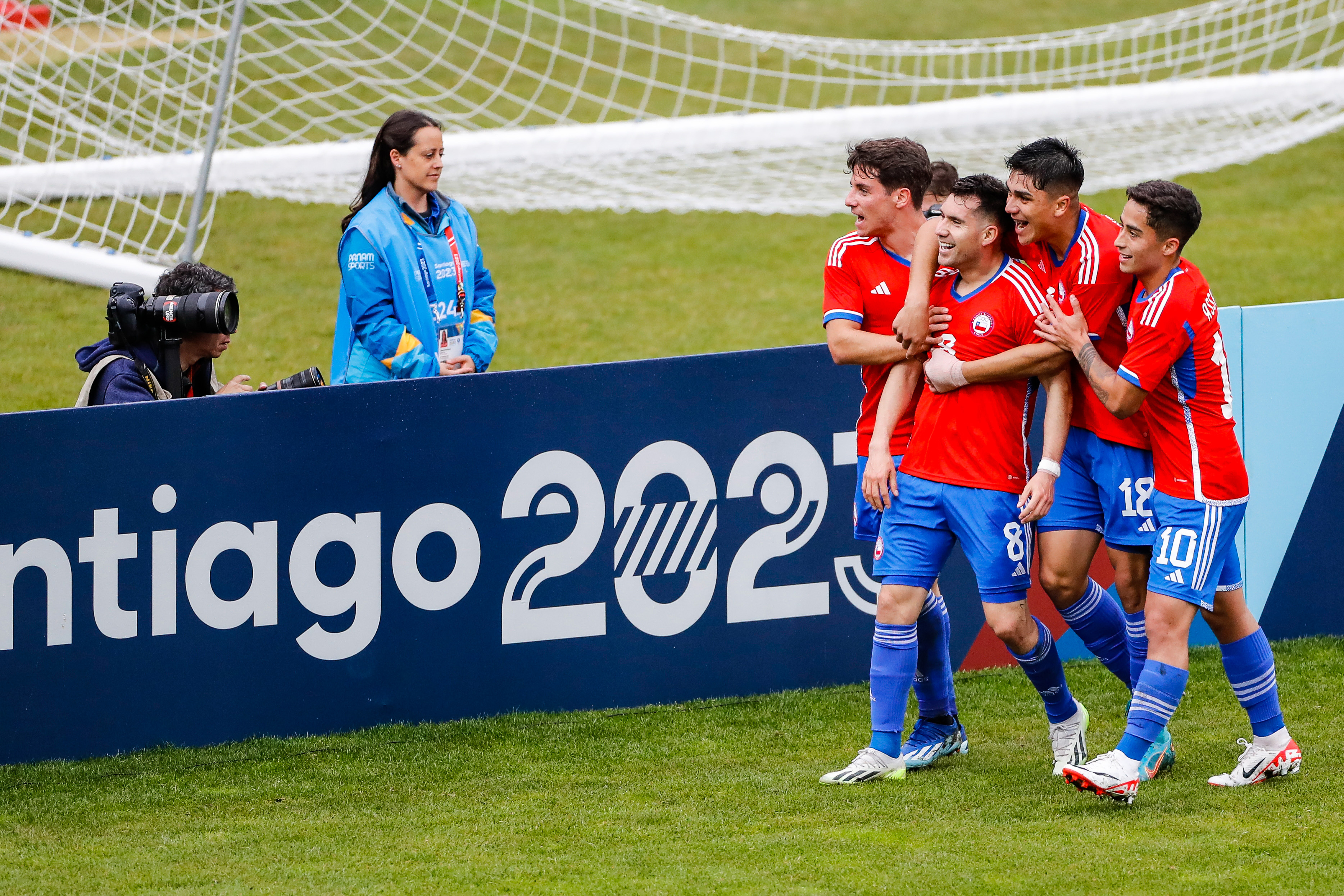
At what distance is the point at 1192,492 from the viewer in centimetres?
420

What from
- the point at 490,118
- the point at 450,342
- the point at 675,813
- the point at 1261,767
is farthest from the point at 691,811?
the point at 490,118

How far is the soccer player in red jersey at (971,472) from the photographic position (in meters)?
4.28

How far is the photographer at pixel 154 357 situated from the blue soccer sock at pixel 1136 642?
9.00 ft

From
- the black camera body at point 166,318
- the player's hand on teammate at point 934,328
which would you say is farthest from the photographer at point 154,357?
the player's hand on teammate at point 934,328

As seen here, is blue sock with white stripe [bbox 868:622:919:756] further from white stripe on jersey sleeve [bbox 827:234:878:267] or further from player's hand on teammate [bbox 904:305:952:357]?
white stripe on jersey sleeve [bbox 827:234:878:267]

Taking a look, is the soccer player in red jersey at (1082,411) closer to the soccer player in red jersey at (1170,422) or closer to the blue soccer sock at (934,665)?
the soccer player in red jersey at (1170,422)

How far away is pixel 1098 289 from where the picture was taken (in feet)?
14.0

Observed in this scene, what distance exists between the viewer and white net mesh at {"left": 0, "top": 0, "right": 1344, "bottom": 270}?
10289 millimetres

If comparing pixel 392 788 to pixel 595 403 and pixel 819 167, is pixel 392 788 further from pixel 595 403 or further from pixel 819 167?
pixel 819 167

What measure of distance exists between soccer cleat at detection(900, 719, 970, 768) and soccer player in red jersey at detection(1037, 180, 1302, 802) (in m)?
0.64

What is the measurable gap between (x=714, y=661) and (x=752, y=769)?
0.72 m

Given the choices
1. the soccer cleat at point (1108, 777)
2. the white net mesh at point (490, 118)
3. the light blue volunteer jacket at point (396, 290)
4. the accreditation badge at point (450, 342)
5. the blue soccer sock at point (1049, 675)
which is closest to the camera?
the soccer cleat at point (1108, 777)

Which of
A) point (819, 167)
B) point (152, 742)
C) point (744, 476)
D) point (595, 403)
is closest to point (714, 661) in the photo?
point (744, 476)

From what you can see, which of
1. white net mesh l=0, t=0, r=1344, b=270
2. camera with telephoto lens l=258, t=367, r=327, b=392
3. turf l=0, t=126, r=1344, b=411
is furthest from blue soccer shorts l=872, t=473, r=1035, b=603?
white net mesh l=0, t=0, r=1344, b=270
